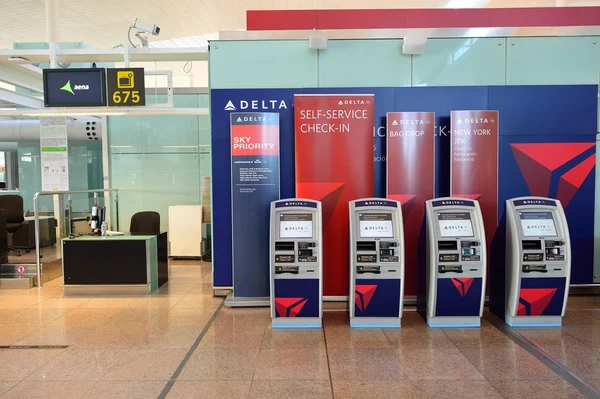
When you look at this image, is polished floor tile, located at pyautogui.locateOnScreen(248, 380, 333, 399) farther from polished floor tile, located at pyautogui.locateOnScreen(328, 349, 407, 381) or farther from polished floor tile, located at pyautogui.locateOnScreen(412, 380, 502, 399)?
polished floor tile, located at pyautogui.locateOnScreen(412, 380, 502, 399)

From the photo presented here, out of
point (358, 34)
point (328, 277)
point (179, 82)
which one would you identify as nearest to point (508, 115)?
point (358, 34)

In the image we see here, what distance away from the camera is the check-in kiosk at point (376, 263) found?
3.92m

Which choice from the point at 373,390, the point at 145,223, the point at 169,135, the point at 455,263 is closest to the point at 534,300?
the point at 455,263

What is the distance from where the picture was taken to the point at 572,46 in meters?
4.93

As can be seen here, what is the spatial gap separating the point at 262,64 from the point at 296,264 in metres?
2.43

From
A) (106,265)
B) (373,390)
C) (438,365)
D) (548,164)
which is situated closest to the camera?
(373,390)

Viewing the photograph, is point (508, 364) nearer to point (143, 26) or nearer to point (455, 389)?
point (455, 389)

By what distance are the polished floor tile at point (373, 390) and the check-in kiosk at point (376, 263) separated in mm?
1081

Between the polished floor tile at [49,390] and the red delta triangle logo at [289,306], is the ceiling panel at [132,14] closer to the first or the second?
the red delta triangle logo at [289,306]

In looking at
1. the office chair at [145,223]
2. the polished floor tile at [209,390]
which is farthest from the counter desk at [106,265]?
the polished floor tile at [209,390]

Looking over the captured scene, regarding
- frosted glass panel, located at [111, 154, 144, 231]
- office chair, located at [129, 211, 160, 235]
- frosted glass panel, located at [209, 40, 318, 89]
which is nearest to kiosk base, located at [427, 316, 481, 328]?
frosted glass panel, located at [209, 40, 318, 89]

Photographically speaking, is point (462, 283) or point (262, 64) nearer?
point (462, 283)

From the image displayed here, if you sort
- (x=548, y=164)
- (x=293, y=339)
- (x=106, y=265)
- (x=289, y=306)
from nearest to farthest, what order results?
(x=293, y=339), (x=289, y=306), (x=548, y=164), (x=106, y=265)

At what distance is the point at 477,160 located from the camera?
4.66 metres
